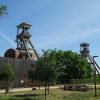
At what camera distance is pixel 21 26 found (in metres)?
101

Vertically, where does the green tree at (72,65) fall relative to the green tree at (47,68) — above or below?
above

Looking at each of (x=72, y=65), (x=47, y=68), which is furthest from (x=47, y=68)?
(x=72, y=65)

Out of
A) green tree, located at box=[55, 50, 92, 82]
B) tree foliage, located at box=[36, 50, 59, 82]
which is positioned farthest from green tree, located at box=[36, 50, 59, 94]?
green tree, located at box=[55, 50, 92, 82]

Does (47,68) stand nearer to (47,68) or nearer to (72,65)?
(47,68)

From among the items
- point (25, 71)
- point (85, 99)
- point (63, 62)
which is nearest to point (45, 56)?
point (85, 99)

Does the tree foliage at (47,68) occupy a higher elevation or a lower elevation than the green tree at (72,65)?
lower

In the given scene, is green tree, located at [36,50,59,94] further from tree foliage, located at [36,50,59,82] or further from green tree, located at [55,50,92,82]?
green tree, located at [55,50,92,82]

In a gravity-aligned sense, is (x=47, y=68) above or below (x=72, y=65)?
below

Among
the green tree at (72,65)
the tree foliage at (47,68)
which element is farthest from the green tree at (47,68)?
the green tree at (72,65)

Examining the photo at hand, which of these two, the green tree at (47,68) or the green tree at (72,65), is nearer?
the green tree at (47,68)

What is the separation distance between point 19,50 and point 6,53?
13.3 ft

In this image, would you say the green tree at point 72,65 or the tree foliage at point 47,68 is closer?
the tree foliage at point 47,68

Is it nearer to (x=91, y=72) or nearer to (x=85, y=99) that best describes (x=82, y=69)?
(x=91, y=72)

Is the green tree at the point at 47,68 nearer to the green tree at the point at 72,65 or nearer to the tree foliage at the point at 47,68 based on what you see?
the tree foliage at the point at 47,68
